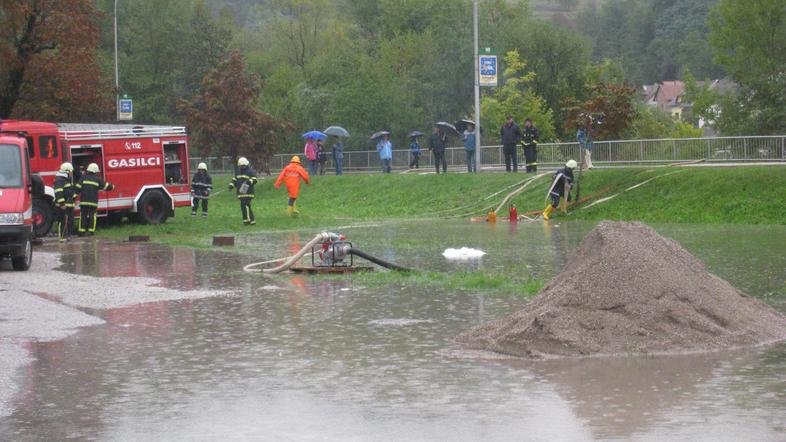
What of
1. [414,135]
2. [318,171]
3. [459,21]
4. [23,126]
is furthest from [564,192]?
[459,21]

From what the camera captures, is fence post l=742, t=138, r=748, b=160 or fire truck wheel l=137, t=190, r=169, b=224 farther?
fence post l=742, t=138, r=748, b=160

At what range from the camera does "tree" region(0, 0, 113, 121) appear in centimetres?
3959

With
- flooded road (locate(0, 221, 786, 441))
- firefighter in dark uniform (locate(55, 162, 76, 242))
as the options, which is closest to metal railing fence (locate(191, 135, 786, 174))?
A: firefighter in dark uniform (locate(55, 162, 76, 242))

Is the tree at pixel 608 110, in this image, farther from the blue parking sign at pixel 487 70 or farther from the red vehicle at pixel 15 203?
the red vehicle at pixel 15 203

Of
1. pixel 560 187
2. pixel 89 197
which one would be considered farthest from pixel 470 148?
pixel 89 197

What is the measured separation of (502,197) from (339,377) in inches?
1048

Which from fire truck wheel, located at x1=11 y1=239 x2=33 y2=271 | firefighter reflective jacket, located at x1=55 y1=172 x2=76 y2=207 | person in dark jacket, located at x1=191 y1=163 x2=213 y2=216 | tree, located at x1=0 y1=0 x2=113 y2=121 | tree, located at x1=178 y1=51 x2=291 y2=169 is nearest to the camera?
fire truck wheel, located at x1=11 y1=239 x2=33 y2=271

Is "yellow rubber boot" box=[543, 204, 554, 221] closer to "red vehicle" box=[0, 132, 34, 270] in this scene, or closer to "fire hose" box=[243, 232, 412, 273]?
"fire hose" box=[243, 232, 412, 273]

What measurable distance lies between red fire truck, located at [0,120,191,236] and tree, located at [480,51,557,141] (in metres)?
33.1

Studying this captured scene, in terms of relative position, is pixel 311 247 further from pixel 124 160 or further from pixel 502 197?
pixel 502 197

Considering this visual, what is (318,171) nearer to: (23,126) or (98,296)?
(23,126)

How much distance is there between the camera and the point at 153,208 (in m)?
31.9

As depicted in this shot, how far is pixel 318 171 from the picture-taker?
2180 inches

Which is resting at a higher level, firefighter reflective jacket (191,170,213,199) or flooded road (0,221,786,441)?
firefighter reflective jacket (191,170,213,199)
